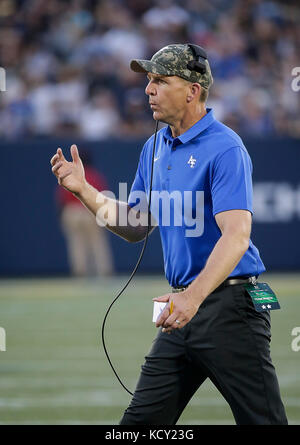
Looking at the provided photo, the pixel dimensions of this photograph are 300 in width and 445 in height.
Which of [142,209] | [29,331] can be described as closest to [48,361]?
[29,331]

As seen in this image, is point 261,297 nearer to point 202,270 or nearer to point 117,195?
point 202,270

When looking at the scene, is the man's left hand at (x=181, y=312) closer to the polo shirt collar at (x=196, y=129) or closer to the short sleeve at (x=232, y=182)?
the short sleeve at (x=232, y=182)

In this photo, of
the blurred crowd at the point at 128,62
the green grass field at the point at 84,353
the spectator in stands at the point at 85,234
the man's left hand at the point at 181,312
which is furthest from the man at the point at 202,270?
the spectator in stands at the point at 85,234

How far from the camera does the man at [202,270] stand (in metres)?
4.19

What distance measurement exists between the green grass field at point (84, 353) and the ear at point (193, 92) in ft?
9.35

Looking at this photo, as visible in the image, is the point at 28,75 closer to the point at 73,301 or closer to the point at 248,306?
the point at 73,301

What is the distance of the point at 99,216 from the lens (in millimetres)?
4934

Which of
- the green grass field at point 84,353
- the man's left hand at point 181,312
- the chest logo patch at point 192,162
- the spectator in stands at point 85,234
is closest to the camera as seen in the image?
the man's left hand at point 181,312

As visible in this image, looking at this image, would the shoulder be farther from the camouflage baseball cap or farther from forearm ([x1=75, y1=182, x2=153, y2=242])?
forearm ([x1=75, y1=182, x2=153, y2=242])

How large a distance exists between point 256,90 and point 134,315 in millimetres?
6161

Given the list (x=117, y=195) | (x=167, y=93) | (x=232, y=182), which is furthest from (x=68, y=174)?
(x=117, y=195)

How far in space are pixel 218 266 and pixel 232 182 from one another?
384 millimetres

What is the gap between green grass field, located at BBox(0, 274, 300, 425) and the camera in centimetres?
719

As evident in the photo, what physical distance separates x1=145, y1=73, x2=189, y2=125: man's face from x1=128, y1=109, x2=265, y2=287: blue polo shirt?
0.44 feet
